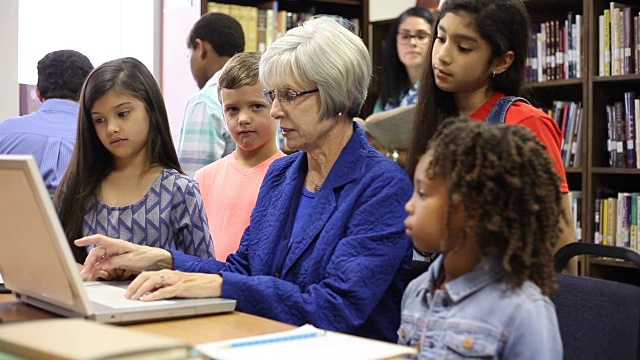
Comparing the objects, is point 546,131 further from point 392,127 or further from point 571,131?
point 571,131

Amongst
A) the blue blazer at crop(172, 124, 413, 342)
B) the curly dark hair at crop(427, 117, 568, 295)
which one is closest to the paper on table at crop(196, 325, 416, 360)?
the curly dark hair at crop(427, 117, 568, 295)

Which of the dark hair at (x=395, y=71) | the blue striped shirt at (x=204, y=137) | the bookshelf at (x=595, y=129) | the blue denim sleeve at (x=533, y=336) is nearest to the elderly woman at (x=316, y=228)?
the blue denim sleeve at (x=533, y=336)

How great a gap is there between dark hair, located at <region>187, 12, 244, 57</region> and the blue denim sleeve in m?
2.74

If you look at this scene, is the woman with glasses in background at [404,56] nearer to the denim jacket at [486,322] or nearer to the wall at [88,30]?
the wall at [88,30]

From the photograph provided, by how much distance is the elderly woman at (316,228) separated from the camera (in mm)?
1617

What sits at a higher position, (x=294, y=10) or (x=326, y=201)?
(x=294, y=10)

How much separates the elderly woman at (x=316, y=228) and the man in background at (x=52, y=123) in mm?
1436

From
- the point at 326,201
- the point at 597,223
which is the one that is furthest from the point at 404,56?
the point at 326,201

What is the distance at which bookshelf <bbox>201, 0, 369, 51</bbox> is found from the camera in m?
4.41

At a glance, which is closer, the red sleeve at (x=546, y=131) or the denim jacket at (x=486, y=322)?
the denim jacket at (x=486, y=322)

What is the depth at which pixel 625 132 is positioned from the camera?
3676mm

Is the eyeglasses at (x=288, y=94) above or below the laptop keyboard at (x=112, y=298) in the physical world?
above

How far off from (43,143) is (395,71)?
6.01ft

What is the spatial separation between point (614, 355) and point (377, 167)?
25.7 inches
